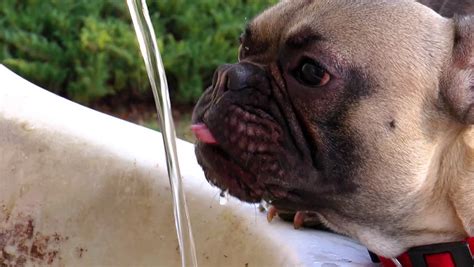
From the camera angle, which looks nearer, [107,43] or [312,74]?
[312,74]

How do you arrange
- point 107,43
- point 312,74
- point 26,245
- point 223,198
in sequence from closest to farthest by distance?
point 312,74
point 223,198
point 26,245
point 107,43

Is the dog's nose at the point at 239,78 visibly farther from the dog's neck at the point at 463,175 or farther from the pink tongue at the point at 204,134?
the dog's neck at the point at 463,175

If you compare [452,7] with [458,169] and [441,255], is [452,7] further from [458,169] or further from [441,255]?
[441,255]

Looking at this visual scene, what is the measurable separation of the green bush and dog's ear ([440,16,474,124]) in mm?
2191

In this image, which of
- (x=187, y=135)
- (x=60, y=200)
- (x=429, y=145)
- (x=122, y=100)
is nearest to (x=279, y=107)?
(x=429, y=145)

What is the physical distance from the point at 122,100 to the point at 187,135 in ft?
1.78

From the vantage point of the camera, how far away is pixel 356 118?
73.8 inches

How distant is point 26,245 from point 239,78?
0.75m

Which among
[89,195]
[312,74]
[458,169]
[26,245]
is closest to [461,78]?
[458,169]

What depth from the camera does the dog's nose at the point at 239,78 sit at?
1909 mm

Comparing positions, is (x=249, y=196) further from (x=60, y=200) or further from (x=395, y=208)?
(x=60, y=200)

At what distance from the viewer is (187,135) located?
3.67 meters

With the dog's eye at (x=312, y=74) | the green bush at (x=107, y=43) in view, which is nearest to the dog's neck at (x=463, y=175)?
the dog's eye at (x=312, y=74)

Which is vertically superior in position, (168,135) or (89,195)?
(168,135)
